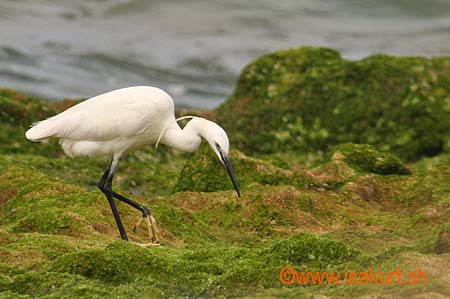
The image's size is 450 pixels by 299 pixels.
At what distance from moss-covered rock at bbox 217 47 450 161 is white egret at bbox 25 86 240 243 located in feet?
20.0

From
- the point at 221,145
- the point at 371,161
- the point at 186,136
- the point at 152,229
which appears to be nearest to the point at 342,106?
the point at 371,161

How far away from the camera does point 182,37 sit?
34.6m

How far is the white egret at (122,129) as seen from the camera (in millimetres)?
10359

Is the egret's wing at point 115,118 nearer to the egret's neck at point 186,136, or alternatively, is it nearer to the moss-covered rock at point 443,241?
the egret's neck at point 186,136

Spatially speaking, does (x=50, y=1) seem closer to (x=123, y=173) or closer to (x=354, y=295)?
(x=123, y=173)

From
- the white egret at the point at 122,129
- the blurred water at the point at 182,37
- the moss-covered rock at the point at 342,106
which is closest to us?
the white egret at the point at 122,129

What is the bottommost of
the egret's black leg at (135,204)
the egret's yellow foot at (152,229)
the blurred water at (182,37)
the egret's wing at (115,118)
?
the blurred water at (182,37)

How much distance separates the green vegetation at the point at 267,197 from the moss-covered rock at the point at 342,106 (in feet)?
0.08

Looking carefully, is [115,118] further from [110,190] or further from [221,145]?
[221,145]

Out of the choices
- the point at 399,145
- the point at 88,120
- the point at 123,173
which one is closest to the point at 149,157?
the point at 123,173

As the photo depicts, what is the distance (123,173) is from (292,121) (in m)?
3.78

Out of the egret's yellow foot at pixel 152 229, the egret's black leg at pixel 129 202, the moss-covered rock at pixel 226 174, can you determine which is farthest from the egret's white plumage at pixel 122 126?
the moss-covered rock at pixel 226 174

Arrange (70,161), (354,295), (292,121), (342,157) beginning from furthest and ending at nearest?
(292,121) < (70,161) < (342,157) < (354,295)

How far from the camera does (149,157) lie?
15633mm
